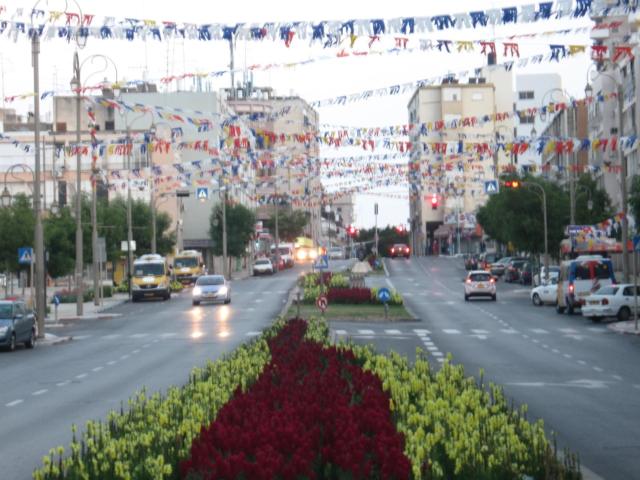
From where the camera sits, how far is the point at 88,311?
6278 cm

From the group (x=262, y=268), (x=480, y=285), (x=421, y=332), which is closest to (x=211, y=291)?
(x=480, y=285)

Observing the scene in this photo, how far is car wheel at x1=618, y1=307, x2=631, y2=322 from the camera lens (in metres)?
48.3

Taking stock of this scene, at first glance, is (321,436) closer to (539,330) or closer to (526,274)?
(539,330)

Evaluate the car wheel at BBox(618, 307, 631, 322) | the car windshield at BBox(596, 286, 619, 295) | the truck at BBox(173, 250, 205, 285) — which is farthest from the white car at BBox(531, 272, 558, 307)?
the truck at BBox(173, 250, 205, 285)

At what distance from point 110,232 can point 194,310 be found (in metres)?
30.5

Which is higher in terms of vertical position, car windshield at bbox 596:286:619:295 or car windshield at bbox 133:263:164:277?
car windshield at bbox 133:263:164:277

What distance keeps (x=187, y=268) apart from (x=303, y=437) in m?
86.3

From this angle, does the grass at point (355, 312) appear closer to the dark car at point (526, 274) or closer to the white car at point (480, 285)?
the white car at point (480, 285)

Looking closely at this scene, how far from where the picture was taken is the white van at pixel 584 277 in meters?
53.8

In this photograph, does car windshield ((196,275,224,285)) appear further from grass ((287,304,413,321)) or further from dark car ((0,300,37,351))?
dark car ((0,300,37,351))

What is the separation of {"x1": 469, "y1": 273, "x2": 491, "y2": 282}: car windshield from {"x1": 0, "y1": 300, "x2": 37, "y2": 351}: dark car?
105 ft

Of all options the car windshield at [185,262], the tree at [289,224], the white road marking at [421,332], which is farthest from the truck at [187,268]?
the tree at [289,224]

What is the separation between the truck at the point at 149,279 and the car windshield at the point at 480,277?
57.5 feet

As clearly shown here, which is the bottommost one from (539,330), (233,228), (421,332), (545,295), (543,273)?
(539,330)
